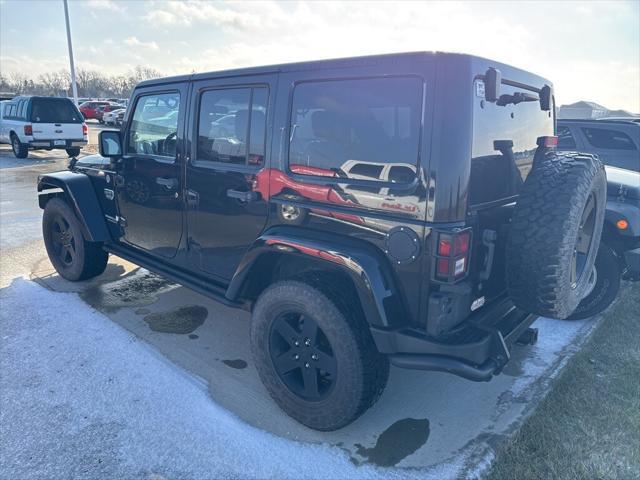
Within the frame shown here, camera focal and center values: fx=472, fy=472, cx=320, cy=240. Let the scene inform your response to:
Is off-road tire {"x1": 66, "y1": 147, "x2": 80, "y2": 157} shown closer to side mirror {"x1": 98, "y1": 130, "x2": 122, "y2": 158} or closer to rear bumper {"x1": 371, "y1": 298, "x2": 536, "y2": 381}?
side mirror {"x1": 98, "y1": 130, "x2": 122, "y2": 158}

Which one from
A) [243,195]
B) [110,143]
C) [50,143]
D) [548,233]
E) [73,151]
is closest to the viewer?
[548,233]

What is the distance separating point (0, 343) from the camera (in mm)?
3584

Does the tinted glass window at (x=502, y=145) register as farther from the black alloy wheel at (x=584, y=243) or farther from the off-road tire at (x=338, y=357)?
the off-road tire at (x=338, y=357)

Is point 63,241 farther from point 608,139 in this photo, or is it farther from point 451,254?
point 608,139

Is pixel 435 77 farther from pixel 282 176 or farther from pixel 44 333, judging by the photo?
pixel 44 333

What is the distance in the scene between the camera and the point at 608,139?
20.7 ft

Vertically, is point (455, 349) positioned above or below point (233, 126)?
below

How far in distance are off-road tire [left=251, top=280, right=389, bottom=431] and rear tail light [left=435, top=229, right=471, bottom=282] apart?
0.57 m

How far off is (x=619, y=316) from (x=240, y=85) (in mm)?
3873

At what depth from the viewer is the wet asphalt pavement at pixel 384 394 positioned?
265 cm

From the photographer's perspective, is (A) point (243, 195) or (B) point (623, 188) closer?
(A) point (243, 195)

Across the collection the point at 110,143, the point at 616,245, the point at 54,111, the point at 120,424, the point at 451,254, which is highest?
the point at 54,111

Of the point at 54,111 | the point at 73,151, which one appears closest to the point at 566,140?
the point at 54,111

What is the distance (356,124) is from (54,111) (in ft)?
47.5
